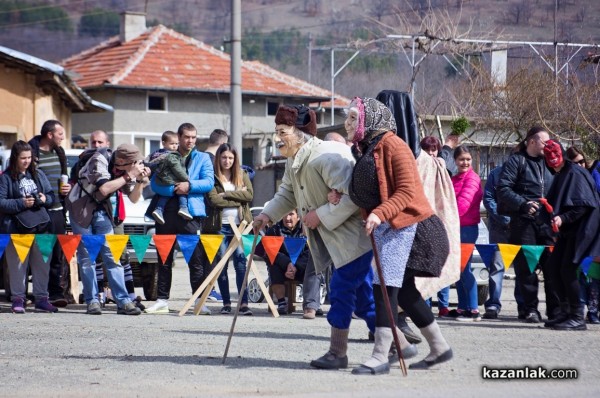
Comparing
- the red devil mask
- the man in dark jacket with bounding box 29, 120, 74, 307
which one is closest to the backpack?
the man in dark jacket with bounding box 29, 120, 74, 307

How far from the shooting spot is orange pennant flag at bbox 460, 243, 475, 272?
13000 millimetres

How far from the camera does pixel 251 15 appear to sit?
446 feet

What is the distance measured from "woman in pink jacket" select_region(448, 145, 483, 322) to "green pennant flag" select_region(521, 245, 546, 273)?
0.69 meters

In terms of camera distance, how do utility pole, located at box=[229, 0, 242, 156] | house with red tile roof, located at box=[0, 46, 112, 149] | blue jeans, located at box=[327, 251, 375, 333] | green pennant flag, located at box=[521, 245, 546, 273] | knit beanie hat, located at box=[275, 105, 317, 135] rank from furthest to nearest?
house with red tile roof, located at box=[0, 46, 112, 149], utility pole, located at box=[229, 0, 242, 156], green pennant flag, located at box=[521, 245, 546, 273], knit beanie hat, located at box=[275, 105, 317, 135], blue jeans, located at box=[327, 251, 375, 333]

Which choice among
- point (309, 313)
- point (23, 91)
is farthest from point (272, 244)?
point (23, 91)

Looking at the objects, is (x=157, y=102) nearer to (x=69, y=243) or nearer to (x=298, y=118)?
(x=69, y=243)

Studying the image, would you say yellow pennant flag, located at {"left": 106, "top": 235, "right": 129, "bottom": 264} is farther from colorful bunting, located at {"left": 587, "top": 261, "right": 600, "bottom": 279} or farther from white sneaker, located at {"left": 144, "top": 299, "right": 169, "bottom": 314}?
colorful bunting, located at {"left": 587, "top": 261, "right": 600, "bottom": 279}

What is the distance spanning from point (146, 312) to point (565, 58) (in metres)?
16.4

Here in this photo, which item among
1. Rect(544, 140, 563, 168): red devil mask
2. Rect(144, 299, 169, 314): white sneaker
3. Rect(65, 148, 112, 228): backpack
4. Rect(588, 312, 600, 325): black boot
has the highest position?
Rect(544, 140, 563, 168): red devil mask

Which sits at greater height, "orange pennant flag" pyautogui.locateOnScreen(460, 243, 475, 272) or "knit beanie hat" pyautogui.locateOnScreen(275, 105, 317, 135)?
"knit beanie hat" pyautogui.locateOnScreen(275, 105, 317, 135)

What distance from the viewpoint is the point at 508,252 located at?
43.5 feet

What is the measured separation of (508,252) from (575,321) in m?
1.45

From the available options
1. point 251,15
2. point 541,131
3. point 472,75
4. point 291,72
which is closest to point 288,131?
point 541,131

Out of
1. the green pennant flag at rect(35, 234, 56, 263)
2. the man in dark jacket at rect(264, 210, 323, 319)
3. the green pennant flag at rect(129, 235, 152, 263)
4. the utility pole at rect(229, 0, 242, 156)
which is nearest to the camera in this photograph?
the green pennant flag at rect(35, 234, 56, 263)
